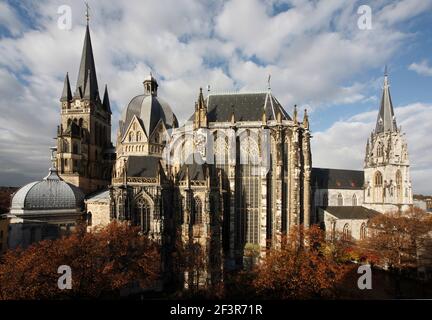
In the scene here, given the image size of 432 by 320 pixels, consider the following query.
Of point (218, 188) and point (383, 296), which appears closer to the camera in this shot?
point (383, 296)

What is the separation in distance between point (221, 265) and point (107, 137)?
3300cm

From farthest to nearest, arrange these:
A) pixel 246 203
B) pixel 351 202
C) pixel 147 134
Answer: pixel 351 202 → pixel 147 134 → pixel 246 203

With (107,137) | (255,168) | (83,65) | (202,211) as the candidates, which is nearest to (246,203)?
(255,168)

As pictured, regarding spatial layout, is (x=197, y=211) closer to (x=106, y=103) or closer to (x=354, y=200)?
(x=106, y=103)

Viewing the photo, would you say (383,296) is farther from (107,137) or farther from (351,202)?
(107,137)

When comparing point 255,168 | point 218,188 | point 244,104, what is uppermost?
point 244,104

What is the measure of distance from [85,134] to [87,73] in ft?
35.7

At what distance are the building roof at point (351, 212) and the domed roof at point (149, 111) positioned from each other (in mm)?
34286

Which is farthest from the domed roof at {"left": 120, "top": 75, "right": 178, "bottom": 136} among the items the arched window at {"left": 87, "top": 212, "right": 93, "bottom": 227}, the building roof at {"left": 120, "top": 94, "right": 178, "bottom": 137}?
the arched window at {"left": 87, "top": 212, "right": 93, "bottom": 227}

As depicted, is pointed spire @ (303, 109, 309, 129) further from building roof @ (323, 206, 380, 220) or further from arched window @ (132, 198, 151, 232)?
arched window @ (132, 198, 151, 232)

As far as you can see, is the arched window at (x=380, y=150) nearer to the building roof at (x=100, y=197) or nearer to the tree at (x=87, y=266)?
the tree at (x=87, y=266)

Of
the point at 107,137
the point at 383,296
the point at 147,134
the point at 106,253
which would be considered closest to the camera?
the point at 106,253

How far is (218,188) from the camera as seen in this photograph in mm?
28266

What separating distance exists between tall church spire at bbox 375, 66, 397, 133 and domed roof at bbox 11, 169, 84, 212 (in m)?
56.2
